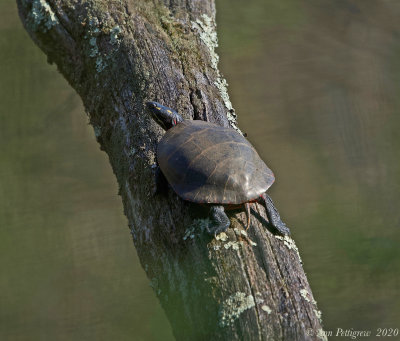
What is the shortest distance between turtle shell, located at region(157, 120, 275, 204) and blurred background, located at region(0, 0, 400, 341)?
1.42 meters

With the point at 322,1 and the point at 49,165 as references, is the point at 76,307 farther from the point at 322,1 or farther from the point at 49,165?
the point at 322,1

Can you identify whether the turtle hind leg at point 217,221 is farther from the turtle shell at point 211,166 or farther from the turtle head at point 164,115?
the turtle head at point 164,115

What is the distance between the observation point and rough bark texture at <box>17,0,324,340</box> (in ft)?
3.68

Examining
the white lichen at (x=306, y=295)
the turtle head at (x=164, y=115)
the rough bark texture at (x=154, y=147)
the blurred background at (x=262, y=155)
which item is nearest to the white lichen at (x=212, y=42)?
the rough bark texture at (x=154, y=147)

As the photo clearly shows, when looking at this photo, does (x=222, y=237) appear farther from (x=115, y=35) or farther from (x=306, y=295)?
(x=115, y=35)

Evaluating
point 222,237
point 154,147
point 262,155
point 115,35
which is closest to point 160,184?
point 154,147

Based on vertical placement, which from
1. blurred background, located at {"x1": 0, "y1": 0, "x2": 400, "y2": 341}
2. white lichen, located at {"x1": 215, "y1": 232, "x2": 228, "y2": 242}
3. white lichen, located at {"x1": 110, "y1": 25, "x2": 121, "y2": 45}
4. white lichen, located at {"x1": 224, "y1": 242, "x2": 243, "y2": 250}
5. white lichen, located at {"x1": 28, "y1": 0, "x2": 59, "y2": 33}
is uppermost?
white lichen, located at {"x1": 28, "y1": 0, "x2": 59, "y2": 33}

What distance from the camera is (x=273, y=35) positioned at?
3080 mm

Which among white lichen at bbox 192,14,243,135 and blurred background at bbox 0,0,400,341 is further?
blurred background at bbox 0,0,400,341

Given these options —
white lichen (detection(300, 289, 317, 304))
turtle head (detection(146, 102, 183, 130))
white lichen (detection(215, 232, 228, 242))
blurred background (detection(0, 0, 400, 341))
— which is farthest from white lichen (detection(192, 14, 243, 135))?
blurred background (detection(0, 0, 400, 341))

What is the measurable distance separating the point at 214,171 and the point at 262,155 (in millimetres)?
Answer: 1620

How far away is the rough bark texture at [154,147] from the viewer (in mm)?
1123

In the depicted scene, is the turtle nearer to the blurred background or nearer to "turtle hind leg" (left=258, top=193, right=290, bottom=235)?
"turtle hind leg" (left=258, top=193, right=290, bottom=235)

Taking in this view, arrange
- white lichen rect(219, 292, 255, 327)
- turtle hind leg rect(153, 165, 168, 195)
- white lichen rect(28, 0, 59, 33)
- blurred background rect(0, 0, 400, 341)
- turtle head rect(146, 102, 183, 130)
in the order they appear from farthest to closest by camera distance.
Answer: blurred background rect(0, 0, 400, 341) < white lichen rect(28, 0, 59, 33) < turtle head rect(146, 102, 183, 130) < turtle hind leg rect(153, 165, 168, 195) < white lichen rect(219, 292, 255, 327)
